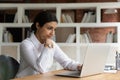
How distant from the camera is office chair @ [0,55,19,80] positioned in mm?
2229

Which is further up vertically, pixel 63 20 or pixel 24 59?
pixel 63 20

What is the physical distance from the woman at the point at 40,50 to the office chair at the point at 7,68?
0.09m

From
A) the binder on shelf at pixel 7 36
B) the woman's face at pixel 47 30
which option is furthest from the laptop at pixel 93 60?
the binder on shelf at pixel 7 36

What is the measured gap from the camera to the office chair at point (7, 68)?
2.23 m

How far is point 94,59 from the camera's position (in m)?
1.98

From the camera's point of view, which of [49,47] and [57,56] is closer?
[49,47]

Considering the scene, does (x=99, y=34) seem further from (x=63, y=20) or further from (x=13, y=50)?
(x=13, y=50)

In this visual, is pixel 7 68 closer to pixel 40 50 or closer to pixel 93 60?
pixel 40 50

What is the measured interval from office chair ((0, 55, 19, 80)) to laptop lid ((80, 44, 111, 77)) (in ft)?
2.30

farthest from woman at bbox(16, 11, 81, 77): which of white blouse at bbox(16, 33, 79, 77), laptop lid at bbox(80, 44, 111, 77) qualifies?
laptop lid at bbox(80, 44, 111, 77)

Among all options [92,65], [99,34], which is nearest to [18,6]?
[92,65]

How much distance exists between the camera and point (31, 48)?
2.27 m

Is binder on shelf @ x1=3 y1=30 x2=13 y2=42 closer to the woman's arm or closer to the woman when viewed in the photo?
the woman

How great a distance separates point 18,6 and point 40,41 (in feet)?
6.77
